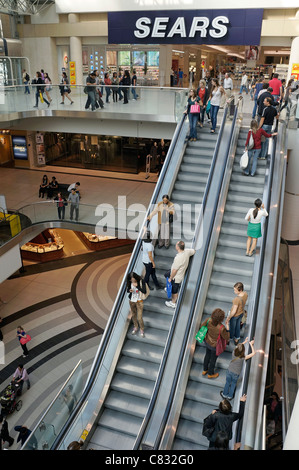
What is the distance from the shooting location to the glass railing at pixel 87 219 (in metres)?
13.4

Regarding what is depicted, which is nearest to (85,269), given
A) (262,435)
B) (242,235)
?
(242,235)

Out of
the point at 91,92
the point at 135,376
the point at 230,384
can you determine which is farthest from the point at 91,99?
the point at 230,384

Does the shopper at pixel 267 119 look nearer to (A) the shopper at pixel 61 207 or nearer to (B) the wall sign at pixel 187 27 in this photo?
(A) the shopper at pixel 61 207

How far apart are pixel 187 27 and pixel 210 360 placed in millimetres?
16751

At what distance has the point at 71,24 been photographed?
68.3ft

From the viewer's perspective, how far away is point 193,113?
36.1 feet

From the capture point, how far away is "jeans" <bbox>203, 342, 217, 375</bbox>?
21.2 ft

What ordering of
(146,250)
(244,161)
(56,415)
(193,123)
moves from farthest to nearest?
(193,123) < (244,161) < (146,250) < (56,415)

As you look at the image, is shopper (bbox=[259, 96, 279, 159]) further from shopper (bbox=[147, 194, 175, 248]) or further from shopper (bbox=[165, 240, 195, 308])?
shopper (bbox=[165, 240, 195, 308])

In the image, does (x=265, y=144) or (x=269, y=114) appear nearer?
(x=269, y=114)

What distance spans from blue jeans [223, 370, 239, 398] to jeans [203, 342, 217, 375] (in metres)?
0.41

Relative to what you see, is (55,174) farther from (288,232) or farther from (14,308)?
(288,232)

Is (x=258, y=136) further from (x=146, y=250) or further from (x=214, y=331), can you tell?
(x=214, y=331)
